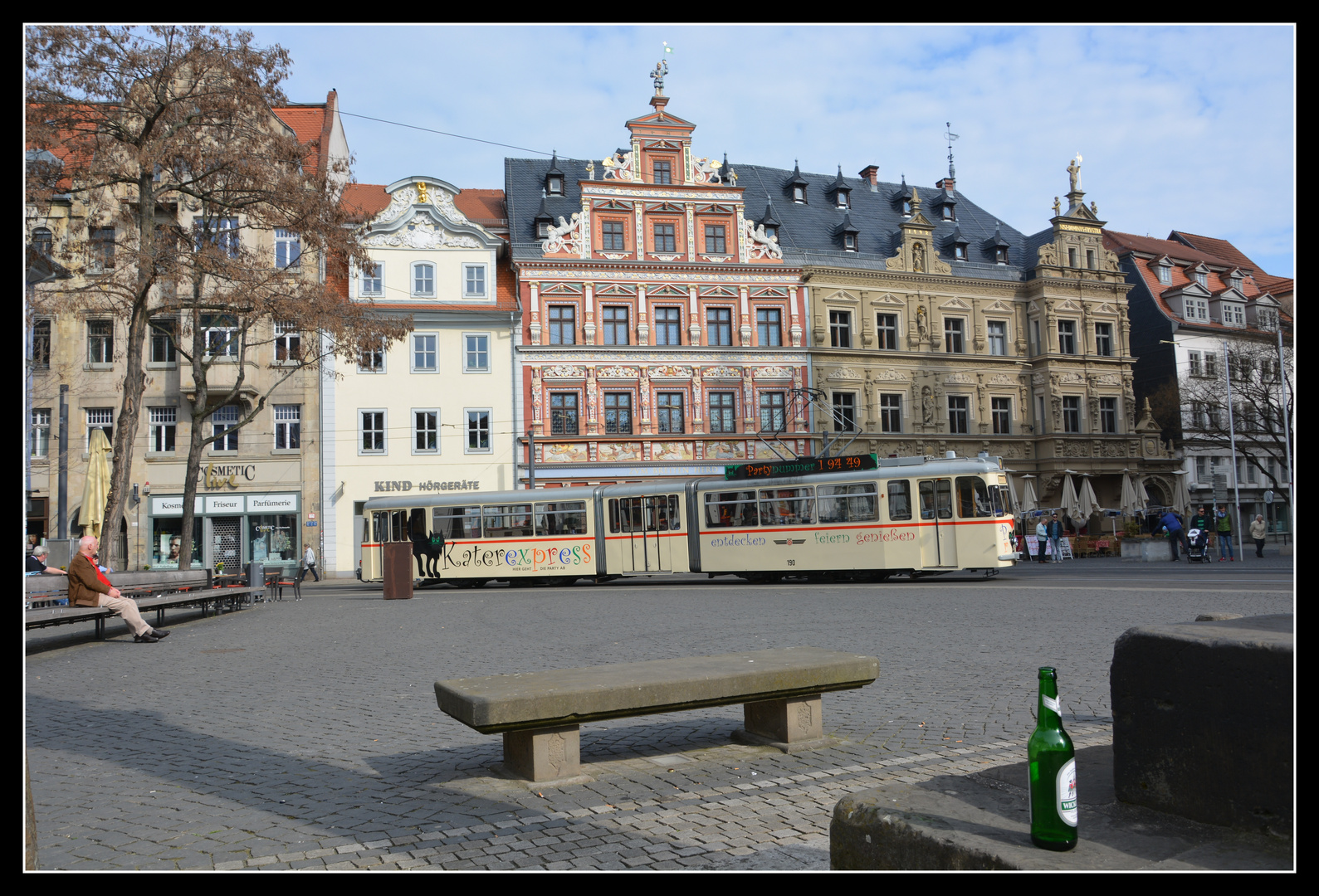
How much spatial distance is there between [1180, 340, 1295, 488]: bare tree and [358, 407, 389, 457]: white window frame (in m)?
29.5

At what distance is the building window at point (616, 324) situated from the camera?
39.9m

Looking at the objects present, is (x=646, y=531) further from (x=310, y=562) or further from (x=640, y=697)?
(x=640, y=697)

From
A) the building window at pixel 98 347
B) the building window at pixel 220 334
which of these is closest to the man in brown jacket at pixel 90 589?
the building window at pixel 220 334

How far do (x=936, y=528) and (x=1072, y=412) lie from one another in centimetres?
2435

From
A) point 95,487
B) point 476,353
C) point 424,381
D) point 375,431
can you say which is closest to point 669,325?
point 476,353

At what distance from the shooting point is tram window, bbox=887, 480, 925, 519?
2378cm

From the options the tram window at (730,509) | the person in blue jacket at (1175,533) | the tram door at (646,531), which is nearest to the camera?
the tram window at (730,509)

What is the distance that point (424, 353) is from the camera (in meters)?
38.5

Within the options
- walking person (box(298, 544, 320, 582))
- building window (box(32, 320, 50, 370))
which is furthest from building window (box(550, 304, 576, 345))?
building window (box(32, 320, 50, 370))

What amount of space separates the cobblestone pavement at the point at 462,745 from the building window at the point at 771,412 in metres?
25.8

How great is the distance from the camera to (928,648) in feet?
35.9

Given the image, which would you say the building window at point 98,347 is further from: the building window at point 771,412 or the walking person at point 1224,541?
the walking person at point 1224,541

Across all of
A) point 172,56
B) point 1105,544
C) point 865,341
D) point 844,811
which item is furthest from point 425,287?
point 844,811
